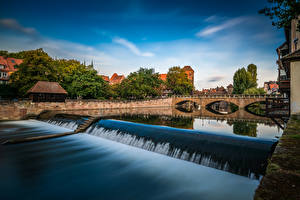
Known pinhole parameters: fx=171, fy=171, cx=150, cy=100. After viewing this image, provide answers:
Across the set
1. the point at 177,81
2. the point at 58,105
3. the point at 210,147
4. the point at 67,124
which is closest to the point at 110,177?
the point at 210,147

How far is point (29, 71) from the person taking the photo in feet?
110

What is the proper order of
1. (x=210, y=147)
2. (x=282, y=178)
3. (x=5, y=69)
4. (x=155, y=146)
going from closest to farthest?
1. (x=282, y=178)
2. (x=210, y=147)
3. (x=155, y=146)
4. (x=5, y=69)

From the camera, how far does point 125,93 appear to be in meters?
54.7

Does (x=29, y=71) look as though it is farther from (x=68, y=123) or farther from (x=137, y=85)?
(x=137, y=85)

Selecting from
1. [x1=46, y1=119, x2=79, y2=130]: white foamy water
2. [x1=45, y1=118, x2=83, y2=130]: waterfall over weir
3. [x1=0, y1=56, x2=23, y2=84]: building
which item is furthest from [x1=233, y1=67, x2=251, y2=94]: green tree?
[x1=0, y1=56, x2=23, y2=84]: building

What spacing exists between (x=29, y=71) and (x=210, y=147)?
3767 cm

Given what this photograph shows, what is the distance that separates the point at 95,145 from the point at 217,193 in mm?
7997

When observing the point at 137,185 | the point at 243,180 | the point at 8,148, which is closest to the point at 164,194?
the point at 137,185

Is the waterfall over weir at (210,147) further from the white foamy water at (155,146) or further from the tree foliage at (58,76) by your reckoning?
the tree foliage at (58,76)

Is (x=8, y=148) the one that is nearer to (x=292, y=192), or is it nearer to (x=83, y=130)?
(x=83, y=130)

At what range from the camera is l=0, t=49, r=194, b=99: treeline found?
33.9 m

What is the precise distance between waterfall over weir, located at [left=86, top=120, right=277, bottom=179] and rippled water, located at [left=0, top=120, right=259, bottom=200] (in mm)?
367

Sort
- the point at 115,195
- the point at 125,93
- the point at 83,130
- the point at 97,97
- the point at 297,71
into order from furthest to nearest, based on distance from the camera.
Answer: the point at 125,93, the point at 97,97, the point at 83,130, the point at 297,71, the point at 115,195

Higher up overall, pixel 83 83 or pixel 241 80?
pixel 241 80
